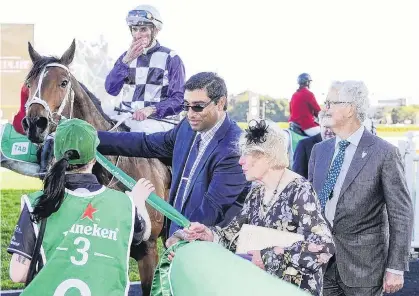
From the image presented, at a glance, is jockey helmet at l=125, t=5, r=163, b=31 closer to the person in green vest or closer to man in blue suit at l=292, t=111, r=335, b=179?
man in blue suit at l=292, t=111, r=335, b=179

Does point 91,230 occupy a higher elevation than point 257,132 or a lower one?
lower

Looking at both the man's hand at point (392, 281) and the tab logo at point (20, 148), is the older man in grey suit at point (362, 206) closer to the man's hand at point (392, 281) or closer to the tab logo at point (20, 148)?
the man's hand at point (392, 281)

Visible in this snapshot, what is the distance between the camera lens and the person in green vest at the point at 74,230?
2.44 meters

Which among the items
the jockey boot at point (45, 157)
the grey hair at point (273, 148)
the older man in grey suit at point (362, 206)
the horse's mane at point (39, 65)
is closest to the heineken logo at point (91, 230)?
the grey hair at point (273, 148)

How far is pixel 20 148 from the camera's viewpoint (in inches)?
204

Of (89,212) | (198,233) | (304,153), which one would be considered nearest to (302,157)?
(304,153)

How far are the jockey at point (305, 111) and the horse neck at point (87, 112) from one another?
5.28 meters

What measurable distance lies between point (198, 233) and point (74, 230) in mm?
575

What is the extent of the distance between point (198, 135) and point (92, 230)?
3.81 ft

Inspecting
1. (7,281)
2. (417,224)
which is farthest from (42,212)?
(417,224)

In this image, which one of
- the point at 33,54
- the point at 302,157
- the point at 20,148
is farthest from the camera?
the point at 302,157

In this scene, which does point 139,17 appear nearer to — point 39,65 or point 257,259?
point 39,65

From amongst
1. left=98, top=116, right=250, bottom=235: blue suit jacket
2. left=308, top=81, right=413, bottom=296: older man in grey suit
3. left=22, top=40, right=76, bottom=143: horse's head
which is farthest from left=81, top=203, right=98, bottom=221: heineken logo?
left=22, top=40, right=76, bottom=143: horse's head

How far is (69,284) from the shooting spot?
2418 mm
